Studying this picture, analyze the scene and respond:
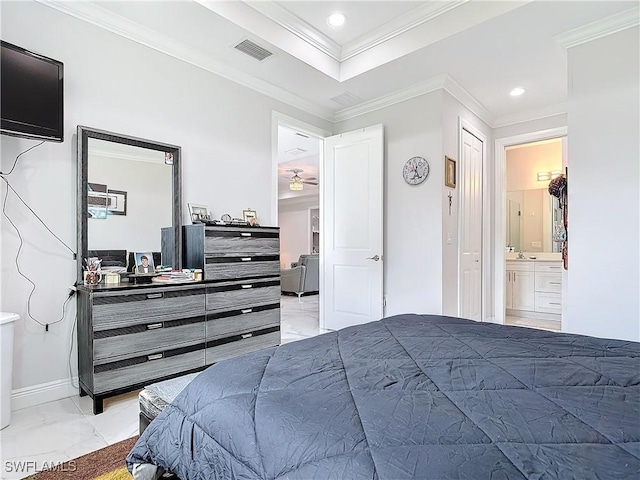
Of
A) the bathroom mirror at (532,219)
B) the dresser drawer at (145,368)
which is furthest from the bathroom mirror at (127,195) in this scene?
the bathroom mirror at (532,219)

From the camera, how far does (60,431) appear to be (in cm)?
199

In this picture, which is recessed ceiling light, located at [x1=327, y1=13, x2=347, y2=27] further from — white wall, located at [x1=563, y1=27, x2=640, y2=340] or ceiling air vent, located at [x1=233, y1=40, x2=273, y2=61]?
Answer: white wall, located at [x1=563, y1=27, x2=640, y2=340]

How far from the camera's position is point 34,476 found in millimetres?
1581

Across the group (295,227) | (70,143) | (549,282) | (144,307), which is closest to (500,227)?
(549,282)

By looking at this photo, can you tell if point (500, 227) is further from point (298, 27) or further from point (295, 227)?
point (295, 227)

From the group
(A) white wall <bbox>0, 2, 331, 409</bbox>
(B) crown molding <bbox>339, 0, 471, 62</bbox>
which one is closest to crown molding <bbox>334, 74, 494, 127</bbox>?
(B) crown molding <bbox>339, 0, 471, 62</bbox>

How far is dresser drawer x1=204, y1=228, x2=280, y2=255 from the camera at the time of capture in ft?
9.35

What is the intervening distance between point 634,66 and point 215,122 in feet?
11.0

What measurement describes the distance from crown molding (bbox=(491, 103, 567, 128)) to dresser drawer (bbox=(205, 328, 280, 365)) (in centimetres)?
391

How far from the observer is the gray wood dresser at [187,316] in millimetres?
2213

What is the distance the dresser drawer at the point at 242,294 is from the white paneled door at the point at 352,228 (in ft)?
3.76

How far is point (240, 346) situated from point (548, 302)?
4.39 meters

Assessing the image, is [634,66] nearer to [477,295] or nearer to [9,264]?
[477,295]

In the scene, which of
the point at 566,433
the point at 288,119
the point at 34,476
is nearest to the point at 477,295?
the point at 288,119
